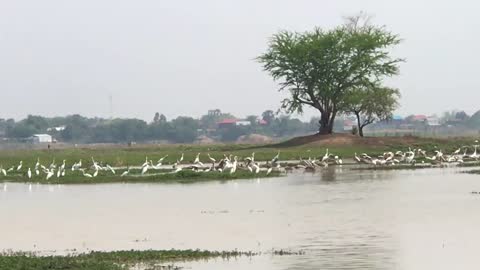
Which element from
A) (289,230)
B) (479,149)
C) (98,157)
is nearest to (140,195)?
(289,230)

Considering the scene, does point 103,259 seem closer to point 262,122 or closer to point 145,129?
point 145,129

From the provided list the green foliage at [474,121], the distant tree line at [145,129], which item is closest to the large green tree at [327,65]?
the distant tree line at [145,129]

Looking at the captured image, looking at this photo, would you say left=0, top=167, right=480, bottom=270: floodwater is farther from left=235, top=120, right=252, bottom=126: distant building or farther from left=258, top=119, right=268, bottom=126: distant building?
left=258, top=119, right=268, bottom=126: distant building

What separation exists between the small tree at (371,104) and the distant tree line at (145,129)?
54.4 meters

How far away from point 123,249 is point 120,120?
118 m

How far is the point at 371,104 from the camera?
241ft

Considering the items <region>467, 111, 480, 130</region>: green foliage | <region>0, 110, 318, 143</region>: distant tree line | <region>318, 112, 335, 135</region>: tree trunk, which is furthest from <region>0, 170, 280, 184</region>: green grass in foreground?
<region>467, 111, 480, 130</region>: green foliage

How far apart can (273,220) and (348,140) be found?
129 ft

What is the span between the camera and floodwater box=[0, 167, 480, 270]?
58.9 feet

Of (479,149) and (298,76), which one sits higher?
(298,76)

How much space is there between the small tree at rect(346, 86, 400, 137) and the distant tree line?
54376 mm

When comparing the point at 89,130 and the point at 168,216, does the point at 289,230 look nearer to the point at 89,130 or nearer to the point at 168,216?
the point at 168,216

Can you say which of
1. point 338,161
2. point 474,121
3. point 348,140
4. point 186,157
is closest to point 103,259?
point 338,161

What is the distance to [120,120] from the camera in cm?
13688
